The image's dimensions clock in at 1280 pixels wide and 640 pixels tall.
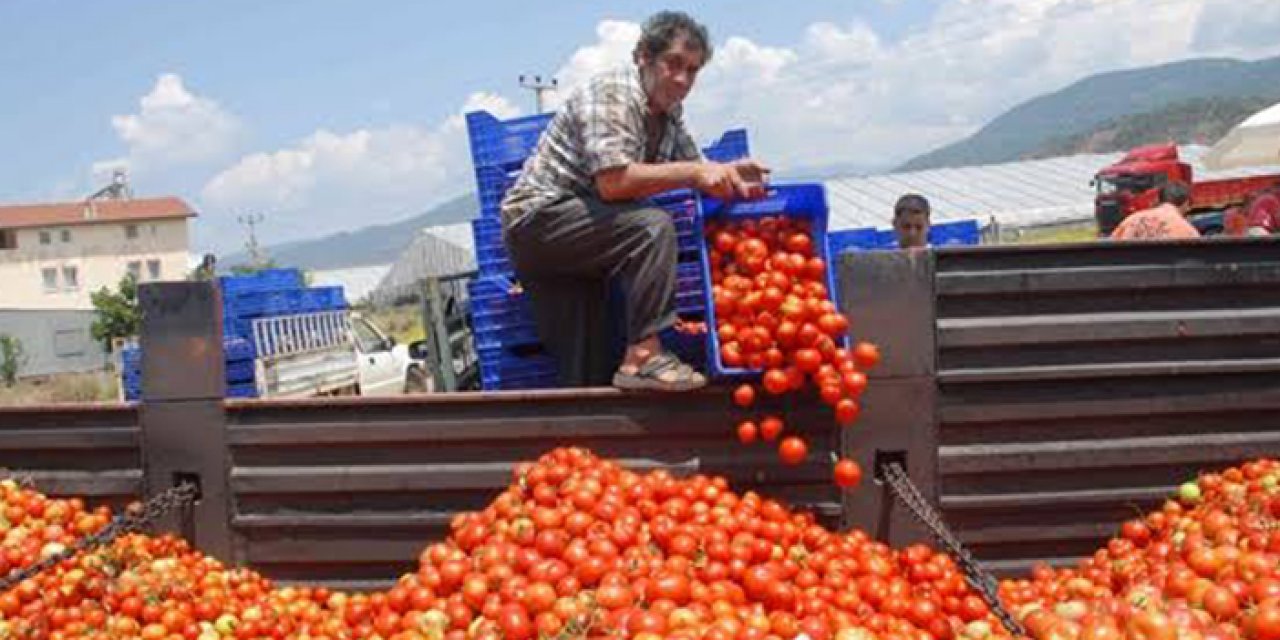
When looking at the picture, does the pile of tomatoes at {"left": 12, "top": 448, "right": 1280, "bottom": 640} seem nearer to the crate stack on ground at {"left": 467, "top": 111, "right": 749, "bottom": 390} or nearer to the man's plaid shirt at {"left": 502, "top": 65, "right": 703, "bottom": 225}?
the crate stack on ground at {"left": 467, "top": 111, "right": 749, "bottom": 390}

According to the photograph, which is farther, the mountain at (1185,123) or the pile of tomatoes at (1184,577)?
the mountain at (1185,123)

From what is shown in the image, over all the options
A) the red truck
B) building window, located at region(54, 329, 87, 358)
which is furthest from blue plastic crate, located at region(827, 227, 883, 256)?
building window, located at region(54, 329, 87, 358)

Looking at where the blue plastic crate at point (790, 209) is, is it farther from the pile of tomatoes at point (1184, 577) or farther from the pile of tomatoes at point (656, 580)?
the pile of tomatoes at point (1184, 577)

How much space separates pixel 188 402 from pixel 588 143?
1888 mm

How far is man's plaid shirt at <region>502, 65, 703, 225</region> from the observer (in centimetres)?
415

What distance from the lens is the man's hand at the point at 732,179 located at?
405 cm

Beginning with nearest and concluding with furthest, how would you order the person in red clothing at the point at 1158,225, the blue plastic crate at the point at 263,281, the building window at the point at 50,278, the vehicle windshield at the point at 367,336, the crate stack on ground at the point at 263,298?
1. the person in red clothing at the point at 1158,225
2. the crate stack on ground at the point at 263,298
3. the blue plastic crate at the point at 263,281
4. the vehicle windshield at the point at 367,336
5. the building window at the point at 50,278

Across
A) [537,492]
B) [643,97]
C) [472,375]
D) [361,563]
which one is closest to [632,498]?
[537,492]

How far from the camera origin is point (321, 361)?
14.5 metres

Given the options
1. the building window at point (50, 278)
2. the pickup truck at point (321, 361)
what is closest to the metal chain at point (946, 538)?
the pickup truck at point (321, 361)

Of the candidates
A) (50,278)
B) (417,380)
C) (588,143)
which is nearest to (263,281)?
(417,380)

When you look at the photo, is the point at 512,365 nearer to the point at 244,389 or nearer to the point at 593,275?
the point at 593,275

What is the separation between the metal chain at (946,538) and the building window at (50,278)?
8708 centimetres

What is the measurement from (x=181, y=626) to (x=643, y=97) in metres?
2.73
